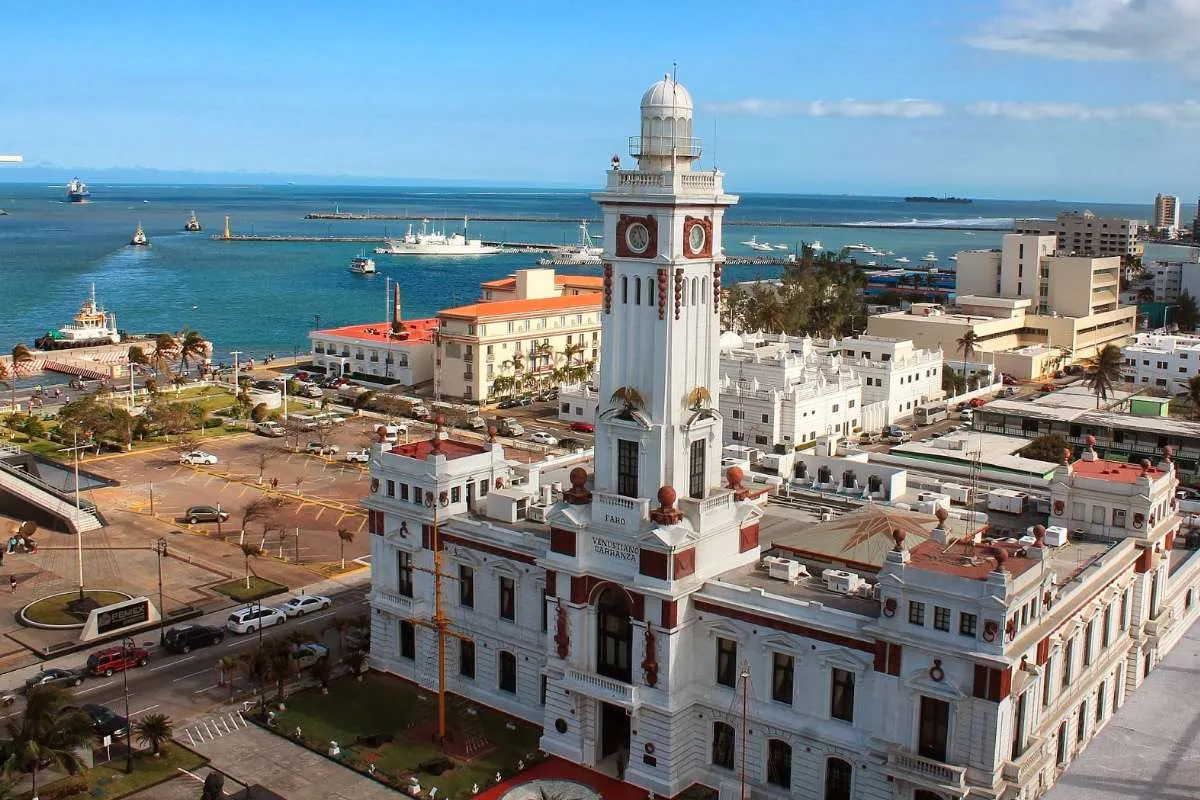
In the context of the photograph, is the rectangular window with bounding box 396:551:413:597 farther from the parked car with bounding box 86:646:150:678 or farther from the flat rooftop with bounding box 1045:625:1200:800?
the flat rooftop with bounding box 1045:625:1200:800

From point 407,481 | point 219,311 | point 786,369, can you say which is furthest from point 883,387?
point 219,311

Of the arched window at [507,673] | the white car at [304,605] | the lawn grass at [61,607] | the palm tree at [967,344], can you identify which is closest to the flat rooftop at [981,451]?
the arched window at [507,673]

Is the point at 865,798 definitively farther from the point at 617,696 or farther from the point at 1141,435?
the point at 1141,435

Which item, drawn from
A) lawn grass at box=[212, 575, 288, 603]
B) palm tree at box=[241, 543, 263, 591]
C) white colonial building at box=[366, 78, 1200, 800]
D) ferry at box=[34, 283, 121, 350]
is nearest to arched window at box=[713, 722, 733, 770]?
white colonial building at box=[366, 78, 1200, 800]

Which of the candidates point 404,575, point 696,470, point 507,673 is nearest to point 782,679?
point 696,470

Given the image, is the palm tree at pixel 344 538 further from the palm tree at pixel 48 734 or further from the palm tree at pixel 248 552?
the palm tree at pixel 48 734

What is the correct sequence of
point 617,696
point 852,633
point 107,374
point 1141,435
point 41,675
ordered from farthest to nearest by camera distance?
point 107,374
point 1141,435
point 41,675
point 617,696
point 852,633

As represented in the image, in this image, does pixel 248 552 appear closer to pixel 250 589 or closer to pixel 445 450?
pixel 250 589
